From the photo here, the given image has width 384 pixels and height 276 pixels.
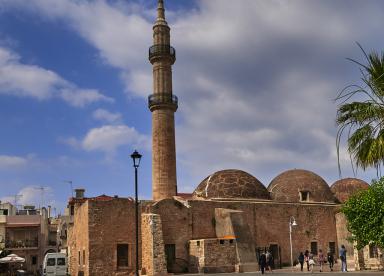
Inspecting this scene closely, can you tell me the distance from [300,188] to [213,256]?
1178 centimetres

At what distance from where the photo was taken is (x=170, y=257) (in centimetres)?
2581

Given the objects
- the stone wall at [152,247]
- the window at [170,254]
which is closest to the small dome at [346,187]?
the window at [170,254]

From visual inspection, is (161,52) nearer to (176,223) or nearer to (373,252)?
(176,223)

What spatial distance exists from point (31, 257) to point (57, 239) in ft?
22.3

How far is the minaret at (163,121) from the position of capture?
3077 cm

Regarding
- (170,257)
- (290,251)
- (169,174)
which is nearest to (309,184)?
(290,251)

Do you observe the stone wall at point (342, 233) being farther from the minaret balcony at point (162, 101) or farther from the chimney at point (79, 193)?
the chimney at point (79, 193)

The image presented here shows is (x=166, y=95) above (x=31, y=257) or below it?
above

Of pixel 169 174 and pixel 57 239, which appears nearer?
pixel 169 174

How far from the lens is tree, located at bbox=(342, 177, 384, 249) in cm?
1772

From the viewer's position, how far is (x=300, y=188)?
34.4 m

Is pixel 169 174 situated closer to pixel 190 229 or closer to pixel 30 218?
pixel 190 229

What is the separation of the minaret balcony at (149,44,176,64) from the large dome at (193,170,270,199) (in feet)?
27.8

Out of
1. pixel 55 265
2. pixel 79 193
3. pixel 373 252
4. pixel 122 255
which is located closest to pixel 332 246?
pixel 373 252
